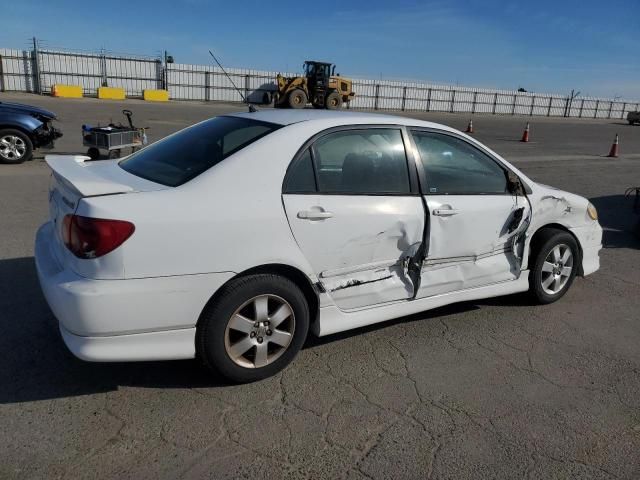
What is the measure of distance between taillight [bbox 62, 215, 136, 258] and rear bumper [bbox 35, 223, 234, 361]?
149mm

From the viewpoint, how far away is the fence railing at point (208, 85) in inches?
1373

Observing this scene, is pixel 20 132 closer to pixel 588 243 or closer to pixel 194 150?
pixel 194 150

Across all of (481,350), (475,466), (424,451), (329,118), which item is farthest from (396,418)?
(329,118)

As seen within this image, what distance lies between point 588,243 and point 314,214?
288 cm

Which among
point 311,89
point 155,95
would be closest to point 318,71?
point 311,89

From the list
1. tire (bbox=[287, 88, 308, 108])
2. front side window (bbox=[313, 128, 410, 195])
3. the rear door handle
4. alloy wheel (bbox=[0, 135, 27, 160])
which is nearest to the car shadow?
the rear door handle

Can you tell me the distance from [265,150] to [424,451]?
6.04ft

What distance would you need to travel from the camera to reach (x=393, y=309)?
3.59m

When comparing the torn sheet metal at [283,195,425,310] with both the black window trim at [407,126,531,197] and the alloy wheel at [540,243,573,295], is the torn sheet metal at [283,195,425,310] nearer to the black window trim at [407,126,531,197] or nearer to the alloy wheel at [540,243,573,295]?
the black window trim at [407,126,531,197]

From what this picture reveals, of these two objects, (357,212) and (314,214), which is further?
(357,212)

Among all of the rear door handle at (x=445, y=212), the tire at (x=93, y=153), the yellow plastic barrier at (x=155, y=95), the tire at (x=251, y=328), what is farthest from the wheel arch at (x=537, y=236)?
the yellow plastic barrier at (x=155, y=95)

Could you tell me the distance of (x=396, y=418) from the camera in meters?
2.91

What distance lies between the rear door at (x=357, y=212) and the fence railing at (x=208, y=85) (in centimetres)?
3005

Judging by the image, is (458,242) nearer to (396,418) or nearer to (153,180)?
(396,418)
